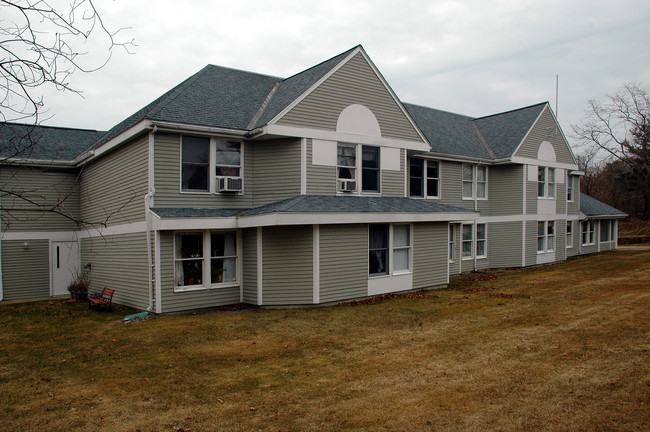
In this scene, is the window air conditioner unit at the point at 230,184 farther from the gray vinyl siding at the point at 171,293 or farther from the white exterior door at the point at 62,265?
the white exterior door at the point at 62,265

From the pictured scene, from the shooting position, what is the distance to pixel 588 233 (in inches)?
1289

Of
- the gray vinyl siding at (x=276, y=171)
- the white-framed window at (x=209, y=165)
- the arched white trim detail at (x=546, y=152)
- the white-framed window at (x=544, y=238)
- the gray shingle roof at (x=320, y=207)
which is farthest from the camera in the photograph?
the white-framed window at (x=544, y=238)

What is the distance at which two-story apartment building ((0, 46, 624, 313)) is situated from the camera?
14.3 m

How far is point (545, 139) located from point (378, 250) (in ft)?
49.9

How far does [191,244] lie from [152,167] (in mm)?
2639

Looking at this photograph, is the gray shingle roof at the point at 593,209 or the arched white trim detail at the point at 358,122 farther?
the gray shingle roof at the point at 593,209

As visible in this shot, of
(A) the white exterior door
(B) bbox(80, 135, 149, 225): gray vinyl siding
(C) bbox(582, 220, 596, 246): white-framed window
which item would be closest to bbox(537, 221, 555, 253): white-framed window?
Answer: (C) bbox(582, 220, 596, 246): white-framed window

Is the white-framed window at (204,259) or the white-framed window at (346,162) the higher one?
the white-framed window at (346,162)

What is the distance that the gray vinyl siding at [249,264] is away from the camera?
1488 cm

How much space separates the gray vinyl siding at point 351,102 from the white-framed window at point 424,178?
2.87 metres

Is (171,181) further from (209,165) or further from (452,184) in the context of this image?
(452,184)

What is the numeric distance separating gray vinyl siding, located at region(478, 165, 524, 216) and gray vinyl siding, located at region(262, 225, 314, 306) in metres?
13.3

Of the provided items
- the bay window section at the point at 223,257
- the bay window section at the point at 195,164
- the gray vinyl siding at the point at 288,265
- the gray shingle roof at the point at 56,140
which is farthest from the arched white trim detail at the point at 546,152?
the gray shingle roof at the point at 56,140

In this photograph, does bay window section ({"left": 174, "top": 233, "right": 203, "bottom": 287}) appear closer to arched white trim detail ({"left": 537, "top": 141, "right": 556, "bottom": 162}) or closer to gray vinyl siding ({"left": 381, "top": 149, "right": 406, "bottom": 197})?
gray vinyl siding ({"left": 381, "top": 149, "right": 406, "bottom": 197})
